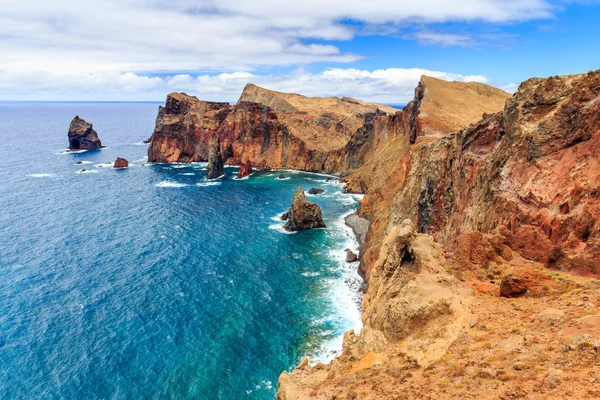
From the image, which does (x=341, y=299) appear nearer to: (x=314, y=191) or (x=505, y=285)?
(x=505, y=285)

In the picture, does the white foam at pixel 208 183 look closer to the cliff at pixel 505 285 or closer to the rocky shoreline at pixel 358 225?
the rocky shoreline at pixel 358 225

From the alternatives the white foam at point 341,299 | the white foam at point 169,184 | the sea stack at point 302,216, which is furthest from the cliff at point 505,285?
the white foam at point 169,184

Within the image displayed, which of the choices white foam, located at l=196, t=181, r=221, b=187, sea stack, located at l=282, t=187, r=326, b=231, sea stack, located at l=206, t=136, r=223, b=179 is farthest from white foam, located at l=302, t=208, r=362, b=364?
sea stack, located at l=206, t=136, r=223, b=179

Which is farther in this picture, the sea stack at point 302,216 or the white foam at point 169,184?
the white foam at point 169,184

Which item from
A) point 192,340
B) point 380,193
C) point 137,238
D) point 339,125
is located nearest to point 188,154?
point 339,125

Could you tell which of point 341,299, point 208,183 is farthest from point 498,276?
point 208,183

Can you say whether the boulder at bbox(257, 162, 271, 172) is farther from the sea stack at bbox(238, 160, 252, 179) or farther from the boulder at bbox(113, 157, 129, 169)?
the boulder at bbox(113, 157, 129, 169)
